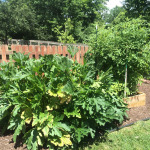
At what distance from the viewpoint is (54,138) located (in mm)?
2332

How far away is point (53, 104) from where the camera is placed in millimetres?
2408

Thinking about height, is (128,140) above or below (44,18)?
below

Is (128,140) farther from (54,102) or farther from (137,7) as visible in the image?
(137,7)

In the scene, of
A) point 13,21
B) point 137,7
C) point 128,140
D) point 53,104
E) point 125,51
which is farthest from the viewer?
point 13,21

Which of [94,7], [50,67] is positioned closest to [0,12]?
[94,7]

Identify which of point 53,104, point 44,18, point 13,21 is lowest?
point 53,104

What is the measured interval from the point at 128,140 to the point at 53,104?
1.60 m

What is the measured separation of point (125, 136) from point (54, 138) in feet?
4.74

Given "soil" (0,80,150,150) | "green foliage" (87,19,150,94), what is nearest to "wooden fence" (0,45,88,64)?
"green foliage" (87,19,150,94)

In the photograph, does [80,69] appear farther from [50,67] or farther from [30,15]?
[30,15]

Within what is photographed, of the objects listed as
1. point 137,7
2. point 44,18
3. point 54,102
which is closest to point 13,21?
point 44,18

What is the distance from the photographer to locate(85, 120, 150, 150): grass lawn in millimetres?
2604

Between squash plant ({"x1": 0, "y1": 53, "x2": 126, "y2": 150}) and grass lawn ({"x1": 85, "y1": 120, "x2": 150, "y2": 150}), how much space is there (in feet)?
1.36

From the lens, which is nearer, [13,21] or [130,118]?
[130,118]
